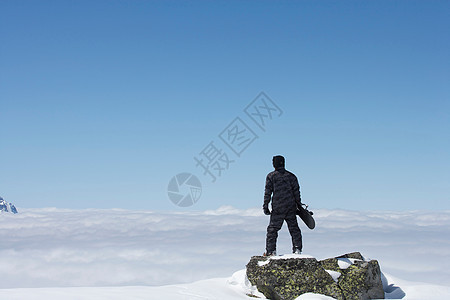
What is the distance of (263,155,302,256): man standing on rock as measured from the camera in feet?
35.0

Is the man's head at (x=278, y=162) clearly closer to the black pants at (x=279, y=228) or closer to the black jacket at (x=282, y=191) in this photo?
the black jacket at (x=282, y=191)

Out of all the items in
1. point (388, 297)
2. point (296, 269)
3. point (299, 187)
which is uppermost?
point (299, 187)

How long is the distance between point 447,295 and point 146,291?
7364 millimetres

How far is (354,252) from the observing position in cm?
1166

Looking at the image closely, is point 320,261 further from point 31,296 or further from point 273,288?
point 31,296

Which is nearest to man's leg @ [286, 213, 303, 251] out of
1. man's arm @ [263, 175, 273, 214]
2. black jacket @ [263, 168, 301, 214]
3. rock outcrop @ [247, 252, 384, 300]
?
black jacket @ [263, 168, 301, 214]

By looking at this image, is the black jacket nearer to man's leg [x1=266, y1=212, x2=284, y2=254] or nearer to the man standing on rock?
the man standing on rock

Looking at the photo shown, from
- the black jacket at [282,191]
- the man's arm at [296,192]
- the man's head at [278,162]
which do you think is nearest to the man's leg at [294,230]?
the black jacket at [282,191]

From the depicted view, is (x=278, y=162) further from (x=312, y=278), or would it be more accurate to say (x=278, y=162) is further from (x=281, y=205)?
(x=312, y=278)

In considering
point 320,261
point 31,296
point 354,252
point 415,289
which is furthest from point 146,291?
Result: point 415,289

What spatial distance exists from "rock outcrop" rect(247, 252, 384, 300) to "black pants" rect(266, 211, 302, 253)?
0.55 metres

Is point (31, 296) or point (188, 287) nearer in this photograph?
point (31, 296)

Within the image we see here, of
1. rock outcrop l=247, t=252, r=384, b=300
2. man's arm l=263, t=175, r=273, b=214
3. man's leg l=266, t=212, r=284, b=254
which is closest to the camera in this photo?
rock outcrop l=247, t=252, r=384, b=300

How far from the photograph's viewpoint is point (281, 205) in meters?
10.7
